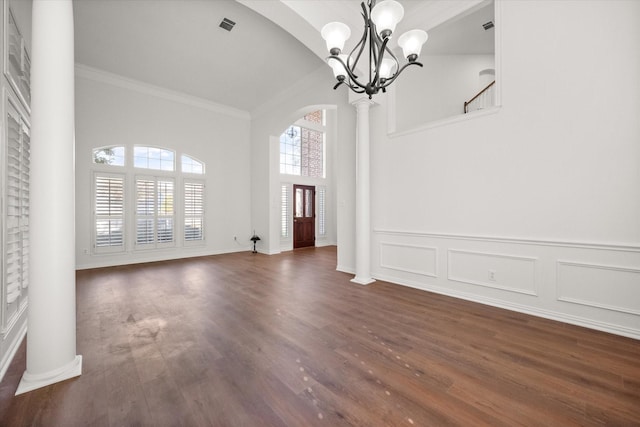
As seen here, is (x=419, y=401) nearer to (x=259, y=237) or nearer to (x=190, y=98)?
(x=259, y=237)

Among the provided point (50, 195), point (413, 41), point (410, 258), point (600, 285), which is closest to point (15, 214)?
point (50, 195)

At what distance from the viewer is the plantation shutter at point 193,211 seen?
261 inches

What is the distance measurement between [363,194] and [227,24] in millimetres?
3405

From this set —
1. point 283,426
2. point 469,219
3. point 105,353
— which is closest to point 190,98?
point 105,353

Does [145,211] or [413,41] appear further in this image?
[145,211]

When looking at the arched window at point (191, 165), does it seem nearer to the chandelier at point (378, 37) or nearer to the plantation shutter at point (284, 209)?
the plantation shutter at point (284, 209)

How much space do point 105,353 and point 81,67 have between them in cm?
579

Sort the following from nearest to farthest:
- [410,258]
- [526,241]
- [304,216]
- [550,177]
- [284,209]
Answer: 1. [550,177]
2. [526,241]
3. [410,258]
4. [284,209]
5. [304,216]

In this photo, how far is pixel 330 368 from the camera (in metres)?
1.97

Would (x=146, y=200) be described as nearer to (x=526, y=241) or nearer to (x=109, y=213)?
(x=109, y=213)

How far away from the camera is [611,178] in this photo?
101 inches

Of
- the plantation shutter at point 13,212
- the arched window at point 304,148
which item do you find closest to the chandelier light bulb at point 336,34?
the plantation shutter at point 13,212

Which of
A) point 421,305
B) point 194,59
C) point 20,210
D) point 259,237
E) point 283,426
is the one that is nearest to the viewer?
point 283,426

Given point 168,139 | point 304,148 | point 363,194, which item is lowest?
point 363,194
